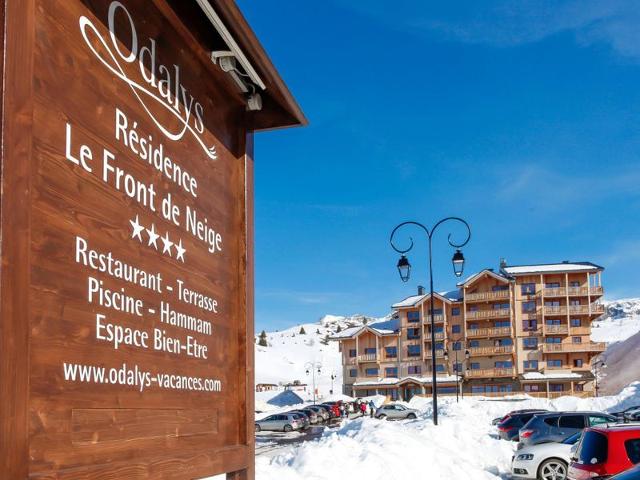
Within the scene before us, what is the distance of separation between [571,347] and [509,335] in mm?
6389

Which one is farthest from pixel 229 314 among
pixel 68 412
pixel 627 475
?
pixel 627 475

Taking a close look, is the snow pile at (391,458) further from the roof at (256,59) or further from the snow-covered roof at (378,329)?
the snow-covered roof at (378,329)

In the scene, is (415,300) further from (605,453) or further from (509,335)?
(605,453)

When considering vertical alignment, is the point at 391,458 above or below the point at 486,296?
below

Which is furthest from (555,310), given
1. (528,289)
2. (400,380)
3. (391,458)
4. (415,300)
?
(391,458)

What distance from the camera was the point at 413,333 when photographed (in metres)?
84.4

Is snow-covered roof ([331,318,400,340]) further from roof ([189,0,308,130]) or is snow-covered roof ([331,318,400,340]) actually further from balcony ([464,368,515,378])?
roof ([189,0,308,130])

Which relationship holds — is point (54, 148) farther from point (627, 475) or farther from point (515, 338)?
point (515, 338)

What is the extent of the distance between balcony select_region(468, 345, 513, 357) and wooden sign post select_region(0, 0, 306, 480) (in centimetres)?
7566

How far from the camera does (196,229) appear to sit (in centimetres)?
466

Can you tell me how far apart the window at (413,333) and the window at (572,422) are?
62876mm

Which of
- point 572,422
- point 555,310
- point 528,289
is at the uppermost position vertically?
point 528,289

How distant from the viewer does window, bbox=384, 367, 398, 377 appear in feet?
278

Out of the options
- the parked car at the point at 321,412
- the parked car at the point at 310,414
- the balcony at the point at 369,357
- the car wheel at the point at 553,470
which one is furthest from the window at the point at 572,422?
the balcony at the point at 369,357
